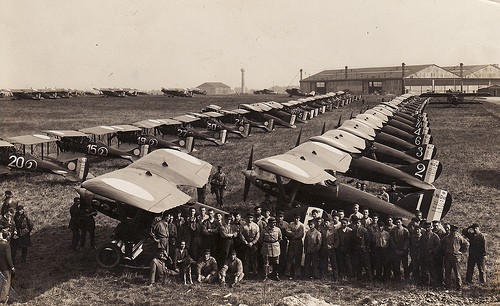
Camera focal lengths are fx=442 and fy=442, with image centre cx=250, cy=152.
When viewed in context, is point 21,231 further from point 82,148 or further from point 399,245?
point 82,148

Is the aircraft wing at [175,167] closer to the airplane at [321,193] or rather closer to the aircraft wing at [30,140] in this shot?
the airplane at [321,193]

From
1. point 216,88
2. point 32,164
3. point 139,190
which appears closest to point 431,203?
point 139,190

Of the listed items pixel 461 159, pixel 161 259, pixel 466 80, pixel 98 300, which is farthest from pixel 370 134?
pixel 466 80

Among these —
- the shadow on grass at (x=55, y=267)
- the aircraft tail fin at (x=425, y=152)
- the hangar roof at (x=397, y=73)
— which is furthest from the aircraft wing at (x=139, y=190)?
the hangar roof at (x=397, y=73)

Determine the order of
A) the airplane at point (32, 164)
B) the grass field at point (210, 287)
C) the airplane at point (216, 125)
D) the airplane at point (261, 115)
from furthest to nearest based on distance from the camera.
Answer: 1. the airplane at point (261, 115)
2. the airplane at point (216, 125)
3. the airplane at point (32, 164)
4. the grass field at point (210, 287)

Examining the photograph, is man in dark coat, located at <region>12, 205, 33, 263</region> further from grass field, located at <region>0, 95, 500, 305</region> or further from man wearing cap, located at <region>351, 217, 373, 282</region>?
man wearing cap, located at <region>351, 217, 373, 282</region>

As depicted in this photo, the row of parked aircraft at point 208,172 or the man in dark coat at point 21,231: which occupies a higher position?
the row of parked aircraft at point 208,172
